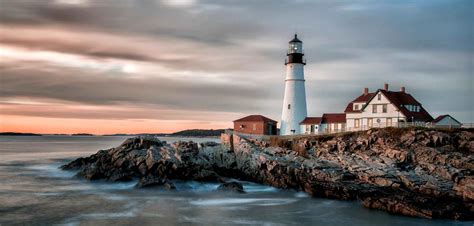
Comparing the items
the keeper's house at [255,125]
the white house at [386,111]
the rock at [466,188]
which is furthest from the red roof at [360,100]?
the rock at [466,188]

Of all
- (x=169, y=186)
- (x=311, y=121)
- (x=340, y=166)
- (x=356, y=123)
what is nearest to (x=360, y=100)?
(x=356, y=123)

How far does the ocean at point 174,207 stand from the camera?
18.2 metres

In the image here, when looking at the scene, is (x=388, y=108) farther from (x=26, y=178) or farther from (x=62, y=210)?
(x=26, y=178)

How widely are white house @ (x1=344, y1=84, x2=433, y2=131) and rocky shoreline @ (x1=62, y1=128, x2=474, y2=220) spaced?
5.58 meters

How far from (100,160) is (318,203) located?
1509 cm

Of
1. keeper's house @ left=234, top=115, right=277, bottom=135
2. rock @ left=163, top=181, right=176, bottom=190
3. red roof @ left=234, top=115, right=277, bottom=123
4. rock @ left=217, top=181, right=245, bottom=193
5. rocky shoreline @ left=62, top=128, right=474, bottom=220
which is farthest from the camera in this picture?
red roof @ left=234, top=115, right=277, bottom=123

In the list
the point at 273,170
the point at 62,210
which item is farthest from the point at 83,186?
the point at 273,170

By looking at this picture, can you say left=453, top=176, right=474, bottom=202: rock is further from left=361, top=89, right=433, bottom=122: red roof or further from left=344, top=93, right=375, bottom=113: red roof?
left=344, top=93, right=375, bottom=113: red roof

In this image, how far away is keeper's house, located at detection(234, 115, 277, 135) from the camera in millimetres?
37406

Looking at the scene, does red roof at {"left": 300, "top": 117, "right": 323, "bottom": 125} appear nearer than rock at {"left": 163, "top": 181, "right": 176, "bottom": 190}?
No

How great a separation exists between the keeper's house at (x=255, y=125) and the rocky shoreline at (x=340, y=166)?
21.1 ft

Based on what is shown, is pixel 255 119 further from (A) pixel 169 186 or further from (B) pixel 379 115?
(A) pixel 169 186

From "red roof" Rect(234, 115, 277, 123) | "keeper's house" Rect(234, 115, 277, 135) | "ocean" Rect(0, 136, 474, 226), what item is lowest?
"ocean" Rect(0, 136, 474, 226)

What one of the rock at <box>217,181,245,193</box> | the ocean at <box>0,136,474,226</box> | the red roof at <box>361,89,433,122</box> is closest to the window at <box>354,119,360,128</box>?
the red roof at <box>361,89,433,122</box>
